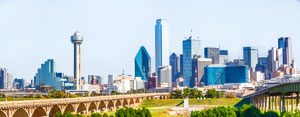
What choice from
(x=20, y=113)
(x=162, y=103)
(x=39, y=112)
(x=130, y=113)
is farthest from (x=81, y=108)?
(x=130, y=113)

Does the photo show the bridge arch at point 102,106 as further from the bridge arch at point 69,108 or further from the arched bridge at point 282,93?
the arched bridge at point 282,93

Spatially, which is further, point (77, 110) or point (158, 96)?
point (158, 96)

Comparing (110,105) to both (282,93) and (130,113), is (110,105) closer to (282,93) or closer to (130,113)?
(282,93)

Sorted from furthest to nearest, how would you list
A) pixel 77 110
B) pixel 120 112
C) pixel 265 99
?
pixel 265 99
pixel 77 110
pixel 120 112

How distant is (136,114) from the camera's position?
75.6 meters

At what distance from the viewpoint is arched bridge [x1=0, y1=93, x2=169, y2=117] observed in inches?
3469

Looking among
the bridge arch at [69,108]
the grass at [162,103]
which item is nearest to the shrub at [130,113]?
the bridge arch at [69,108]

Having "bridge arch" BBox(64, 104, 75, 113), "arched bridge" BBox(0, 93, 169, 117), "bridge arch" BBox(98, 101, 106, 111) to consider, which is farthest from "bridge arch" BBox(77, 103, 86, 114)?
"bridge arch" BBox(98, 101, 106, 111)

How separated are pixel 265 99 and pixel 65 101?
4589 centimetres

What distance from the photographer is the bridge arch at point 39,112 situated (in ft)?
332

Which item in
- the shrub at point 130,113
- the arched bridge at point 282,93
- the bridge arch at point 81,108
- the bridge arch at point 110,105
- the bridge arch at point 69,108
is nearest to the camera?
the shrub at point 130,113

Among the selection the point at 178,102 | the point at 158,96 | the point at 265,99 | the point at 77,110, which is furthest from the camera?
the point at 158,96

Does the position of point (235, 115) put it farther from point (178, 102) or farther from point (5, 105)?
point (178, 102)

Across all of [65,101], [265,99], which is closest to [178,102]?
[265,99]
